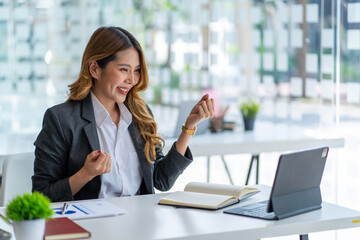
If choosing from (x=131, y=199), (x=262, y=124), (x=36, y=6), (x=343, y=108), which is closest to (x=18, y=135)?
(x=36, y=6)

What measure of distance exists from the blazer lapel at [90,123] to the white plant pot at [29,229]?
0.75m

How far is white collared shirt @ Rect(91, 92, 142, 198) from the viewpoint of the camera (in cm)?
215

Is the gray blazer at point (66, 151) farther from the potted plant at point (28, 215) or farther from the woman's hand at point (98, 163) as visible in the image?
the potted plant at point (28, 215)

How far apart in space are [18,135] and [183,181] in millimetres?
1563

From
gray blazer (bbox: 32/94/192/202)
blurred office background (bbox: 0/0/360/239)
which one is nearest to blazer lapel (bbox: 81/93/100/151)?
gray blazer (bbox: 32/94/192/202)

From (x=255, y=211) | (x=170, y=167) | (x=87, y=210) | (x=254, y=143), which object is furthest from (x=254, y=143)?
(x=87, y=210)

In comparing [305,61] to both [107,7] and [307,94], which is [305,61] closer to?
[307,94]

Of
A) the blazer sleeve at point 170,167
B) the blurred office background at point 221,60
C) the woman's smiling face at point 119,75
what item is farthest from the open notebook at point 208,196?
the blurred office background at point 221,60

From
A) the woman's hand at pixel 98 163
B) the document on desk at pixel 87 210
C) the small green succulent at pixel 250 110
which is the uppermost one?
the small green succulent at pixel 250 110

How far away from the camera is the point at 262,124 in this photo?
555 cm

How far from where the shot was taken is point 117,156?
219 cm

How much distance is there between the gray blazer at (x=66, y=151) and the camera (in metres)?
2.04

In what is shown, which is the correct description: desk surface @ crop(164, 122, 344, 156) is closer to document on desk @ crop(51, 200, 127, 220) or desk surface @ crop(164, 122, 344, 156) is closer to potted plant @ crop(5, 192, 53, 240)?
Answer: document on desk @ crop(51, 200, 127, 220)

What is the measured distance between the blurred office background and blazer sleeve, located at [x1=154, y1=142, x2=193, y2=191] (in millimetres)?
1833
